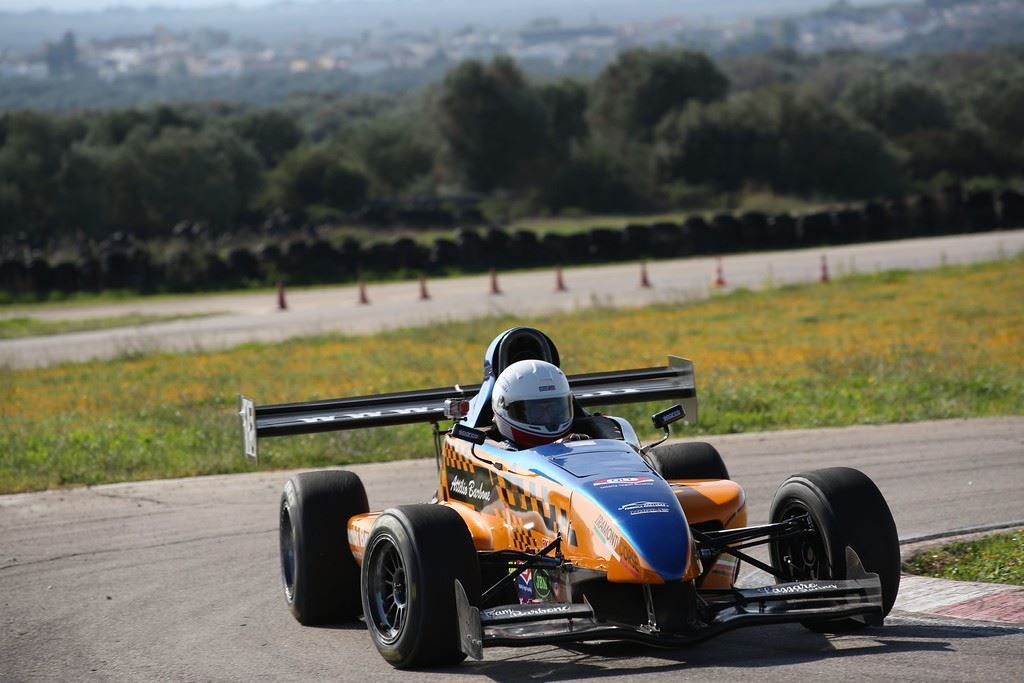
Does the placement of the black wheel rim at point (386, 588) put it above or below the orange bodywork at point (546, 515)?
below

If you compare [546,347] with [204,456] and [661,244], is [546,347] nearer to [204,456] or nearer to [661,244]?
[204,456]

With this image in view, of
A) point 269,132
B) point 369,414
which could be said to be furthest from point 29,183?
point 369,414

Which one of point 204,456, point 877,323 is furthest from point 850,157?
point 204,456

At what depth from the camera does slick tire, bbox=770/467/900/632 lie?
801cm

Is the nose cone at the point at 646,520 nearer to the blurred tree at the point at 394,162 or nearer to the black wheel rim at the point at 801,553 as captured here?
the black wheel rim at the point at 801,553

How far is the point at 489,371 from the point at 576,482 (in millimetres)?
1892

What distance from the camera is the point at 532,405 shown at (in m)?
8.88

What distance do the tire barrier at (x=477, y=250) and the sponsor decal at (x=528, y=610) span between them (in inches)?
1399

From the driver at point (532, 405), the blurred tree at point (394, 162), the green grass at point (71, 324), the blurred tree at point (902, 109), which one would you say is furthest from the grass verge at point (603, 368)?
the blurred tree at point (902, 109)

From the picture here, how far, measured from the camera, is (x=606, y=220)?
58.3 m

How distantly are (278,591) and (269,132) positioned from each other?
230 feet

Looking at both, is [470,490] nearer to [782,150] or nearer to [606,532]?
[606,532]

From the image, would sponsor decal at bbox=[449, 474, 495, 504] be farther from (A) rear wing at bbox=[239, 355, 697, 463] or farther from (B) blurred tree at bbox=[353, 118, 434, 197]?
(B) blurred tree at bbox=[353, 118, 434, 197]

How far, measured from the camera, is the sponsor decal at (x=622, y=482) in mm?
7828
